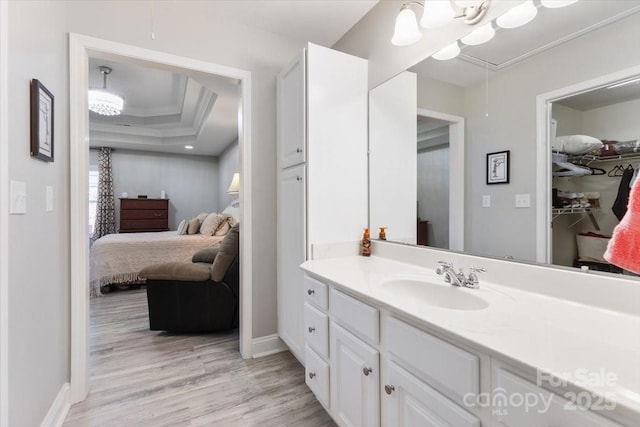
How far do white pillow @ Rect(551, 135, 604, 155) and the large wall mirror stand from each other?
21mm

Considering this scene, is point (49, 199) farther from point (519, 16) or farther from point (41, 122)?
point (519, 16)

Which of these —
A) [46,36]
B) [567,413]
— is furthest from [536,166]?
[46,36]

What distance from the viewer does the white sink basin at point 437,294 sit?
3.75 ft

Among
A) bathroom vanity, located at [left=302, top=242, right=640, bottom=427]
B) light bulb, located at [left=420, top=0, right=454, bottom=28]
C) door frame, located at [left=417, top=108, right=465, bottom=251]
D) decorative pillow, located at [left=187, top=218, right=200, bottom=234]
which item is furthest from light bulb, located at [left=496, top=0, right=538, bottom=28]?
decorative pillow, located at [left=187, top=218, right=200, bottom=234]

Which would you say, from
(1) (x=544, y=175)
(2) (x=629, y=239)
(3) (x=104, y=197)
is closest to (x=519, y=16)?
(1) (x=544, y=175)

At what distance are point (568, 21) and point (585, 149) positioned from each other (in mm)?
491

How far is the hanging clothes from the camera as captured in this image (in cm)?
93

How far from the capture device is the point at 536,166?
3.83ft

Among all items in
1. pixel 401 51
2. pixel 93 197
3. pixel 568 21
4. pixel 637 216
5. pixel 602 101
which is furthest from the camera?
pixel 93 197

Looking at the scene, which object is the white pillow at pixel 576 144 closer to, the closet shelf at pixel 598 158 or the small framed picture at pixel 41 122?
the closet shelf at pixel 598 158

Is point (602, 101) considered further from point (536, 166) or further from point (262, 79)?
point (262, 79)

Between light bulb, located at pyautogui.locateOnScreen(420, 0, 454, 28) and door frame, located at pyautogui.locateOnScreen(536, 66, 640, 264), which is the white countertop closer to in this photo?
door frame, located at pyautogui.locateOnScreen(536, 66, 640, 264)

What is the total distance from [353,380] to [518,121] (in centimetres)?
130

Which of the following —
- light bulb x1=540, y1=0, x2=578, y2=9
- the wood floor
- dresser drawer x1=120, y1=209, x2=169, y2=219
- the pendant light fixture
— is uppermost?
the pendant light fixture
